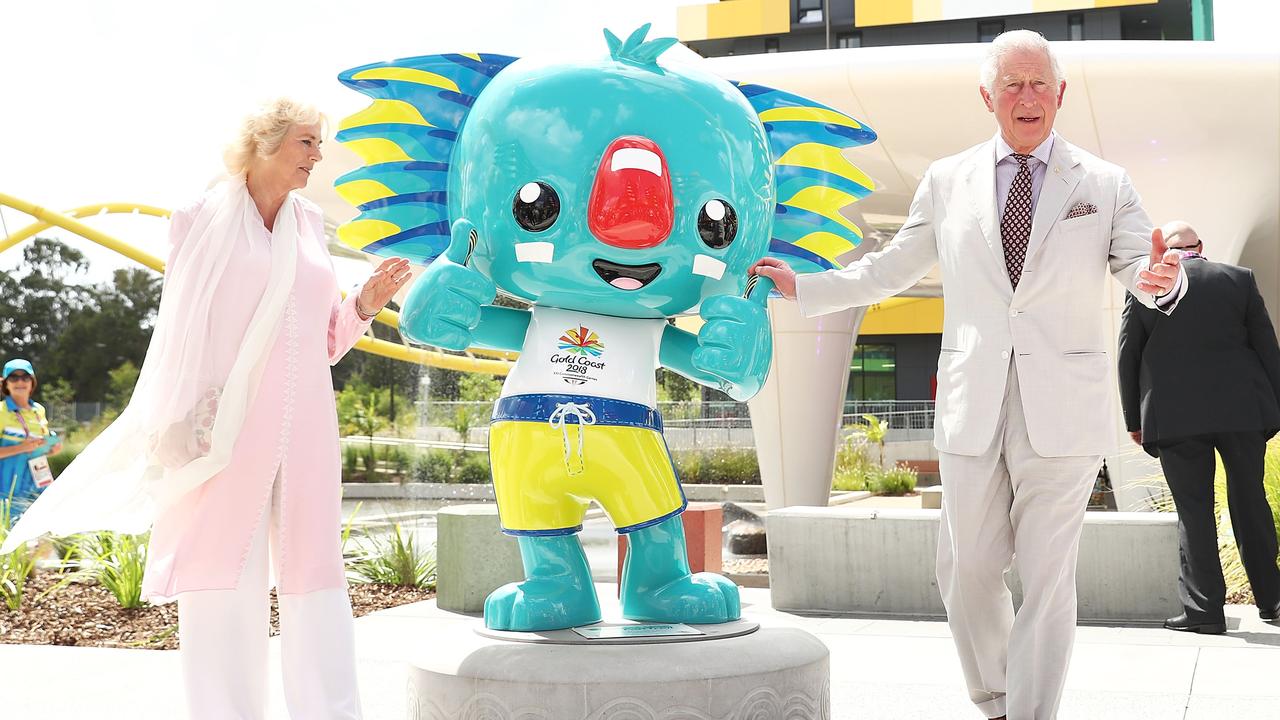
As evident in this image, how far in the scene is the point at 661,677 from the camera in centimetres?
326

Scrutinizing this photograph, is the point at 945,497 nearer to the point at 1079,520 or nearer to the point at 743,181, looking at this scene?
the point at 1079,520

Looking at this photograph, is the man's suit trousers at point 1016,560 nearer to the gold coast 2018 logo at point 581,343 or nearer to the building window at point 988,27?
the gold coast 2018 logo at point 581,343

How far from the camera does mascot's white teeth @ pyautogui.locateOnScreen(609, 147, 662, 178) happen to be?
355cm

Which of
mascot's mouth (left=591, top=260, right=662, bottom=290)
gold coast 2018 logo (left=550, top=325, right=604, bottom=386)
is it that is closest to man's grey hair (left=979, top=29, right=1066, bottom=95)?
mascot's mouth (left=591, top=260, right=662, bottom=290)

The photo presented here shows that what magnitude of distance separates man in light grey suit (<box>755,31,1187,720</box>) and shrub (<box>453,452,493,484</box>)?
20997 mm

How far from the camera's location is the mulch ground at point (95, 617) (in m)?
6.36

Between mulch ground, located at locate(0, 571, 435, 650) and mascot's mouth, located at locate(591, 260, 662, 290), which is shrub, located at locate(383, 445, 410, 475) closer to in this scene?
mulch ground, located at locate(0, 571, 435, 650)

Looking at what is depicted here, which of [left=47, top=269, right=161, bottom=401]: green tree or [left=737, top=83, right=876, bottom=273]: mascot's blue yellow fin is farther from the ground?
[left=47, top=269, right=161, bottom=401]: green tree

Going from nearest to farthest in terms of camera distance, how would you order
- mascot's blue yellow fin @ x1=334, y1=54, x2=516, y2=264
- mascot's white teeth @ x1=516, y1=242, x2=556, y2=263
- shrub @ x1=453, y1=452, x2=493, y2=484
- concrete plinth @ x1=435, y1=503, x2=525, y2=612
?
1. mascot's white teeth @ x1=516, y1=242, x2=556, y2=263
2. mascot's blue yellow fin @ x1=334, y1=54, x2=516, y2=264
3. concrete plinth @ x1=435, y1=503, x2=525, y2=612
4. shrub @ x1=453, y1=452, x2=493, y2=484

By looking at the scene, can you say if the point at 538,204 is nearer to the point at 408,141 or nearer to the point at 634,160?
the point at 634,160

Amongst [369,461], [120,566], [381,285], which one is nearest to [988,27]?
[369,461]

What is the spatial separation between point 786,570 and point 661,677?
3889 millimetres

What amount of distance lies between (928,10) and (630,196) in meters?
39.7

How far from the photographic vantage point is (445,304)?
3.60 m
